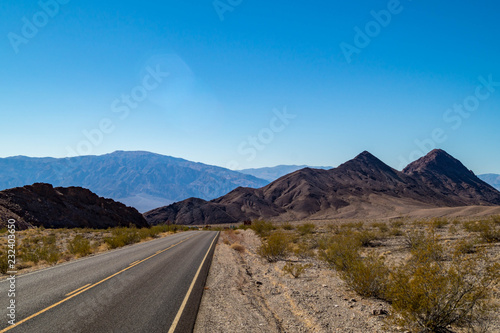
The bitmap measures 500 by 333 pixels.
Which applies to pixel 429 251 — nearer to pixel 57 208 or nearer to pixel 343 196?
pixel 57 208

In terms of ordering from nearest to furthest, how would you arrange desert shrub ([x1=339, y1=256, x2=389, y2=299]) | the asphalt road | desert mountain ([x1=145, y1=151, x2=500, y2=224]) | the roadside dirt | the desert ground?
the asphalt road, the desert ground, the roadside dirt, desert shrub ([x1=339, y1=256, x2=389, y2=299]), desert mountain ([x1=145, y1=151, x2=500, y2=224])

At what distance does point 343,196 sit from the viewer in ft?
360

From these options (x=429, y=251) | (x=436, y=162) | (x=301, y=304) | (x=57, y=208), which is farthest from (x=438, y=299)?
(x=436, y=162)

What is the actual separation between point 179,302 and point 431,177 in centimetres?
16985

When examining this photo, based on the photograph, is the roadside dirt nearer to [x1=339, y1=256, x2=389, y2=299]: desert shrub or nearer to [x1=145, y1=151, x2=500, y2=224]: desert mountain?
[x1=339, y1=256, x2=389, y2=299]: desert shrub

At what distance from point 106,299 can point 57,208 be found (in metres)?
55.1

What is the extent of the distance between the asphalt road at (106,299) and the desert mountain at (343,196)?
287ft

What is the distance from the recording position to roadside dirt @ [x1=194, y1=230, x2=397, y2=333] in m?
6.39

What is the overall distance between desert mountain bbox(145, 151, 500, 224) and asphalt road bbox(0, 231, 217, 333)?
87.4 metres

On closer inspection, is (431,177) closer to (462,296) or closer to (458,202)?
(458,202)

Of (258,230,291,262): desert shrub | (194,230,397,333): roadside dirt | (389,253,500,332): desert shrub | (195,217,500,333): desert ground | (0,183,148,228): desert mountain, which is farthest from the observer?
(0,183,148,228): desert mountain

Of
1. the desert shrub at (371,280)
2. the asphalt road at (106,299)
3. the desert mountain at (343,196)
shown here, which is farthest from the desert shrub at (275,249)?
the desert mountain at (343,196)

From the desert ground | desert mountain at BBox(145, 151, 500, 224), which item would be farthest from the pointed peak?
the desert ground

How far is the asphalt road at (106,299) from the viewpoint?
6051 millimetres
